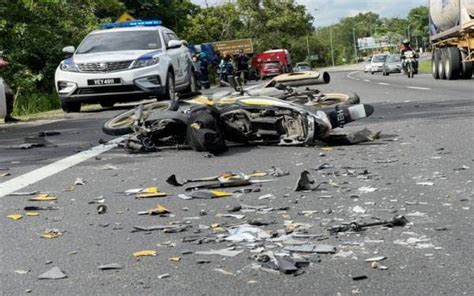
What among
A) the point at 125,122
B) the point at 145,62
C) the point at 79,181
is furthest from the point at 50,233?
the point at 145,62

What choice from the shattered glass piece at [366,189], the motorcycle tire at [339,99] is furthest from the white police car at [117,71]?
the shattered glass piece at [366,189]

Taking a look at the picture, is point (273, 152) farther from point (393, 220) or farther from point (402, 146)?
point (393, 220)

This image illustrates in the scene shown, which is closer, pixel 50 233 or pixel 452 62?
pixel 50 233

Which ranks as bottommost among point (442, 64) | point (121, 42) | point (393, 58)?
point (393, 58)

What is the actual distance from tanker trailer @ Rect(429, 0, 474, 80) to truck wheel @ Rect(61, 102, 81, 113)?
1208cm

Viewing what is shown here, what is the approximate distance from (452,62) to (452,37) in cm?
87

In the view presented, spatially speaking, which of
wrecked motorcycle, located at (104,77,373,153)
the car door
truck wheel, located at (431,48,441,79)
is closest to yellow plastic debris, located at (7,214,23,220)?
wrecked motorcycle, located at (104,77,373,153)

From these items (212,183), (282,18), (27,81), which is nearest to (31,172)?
(212,183)

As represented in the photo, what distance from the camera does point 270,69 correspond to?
183 feet

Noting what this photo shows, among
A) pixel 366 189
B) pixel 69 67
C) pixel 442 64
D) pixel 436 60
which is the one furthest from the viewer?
pixel 436 60

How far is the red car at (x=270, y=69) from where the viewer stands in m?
55.5

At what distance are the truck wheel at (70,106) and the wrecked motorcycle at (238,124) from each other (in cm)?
703

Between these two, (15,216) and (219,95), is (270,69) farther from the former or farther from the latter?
(15,216)

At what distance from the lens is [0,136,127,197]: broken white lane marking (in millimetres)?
5969
